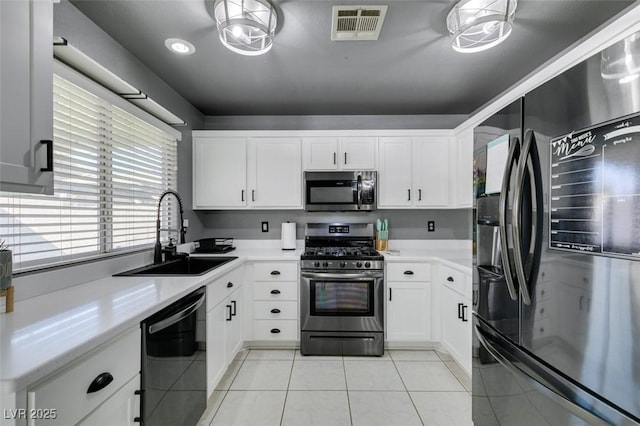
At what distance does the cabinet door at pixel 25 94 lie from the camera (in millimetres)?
907

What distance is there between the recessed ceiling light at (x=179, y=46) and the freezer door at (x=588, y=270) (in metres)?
2.08

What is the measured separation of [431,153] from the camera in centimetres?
305

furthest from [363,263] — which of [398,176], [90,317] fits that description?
[90,317]

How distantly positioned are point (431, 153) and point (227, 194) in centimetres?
230

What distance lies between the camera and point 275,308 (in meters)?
2.73

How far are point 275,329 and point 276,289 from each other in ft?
1.28

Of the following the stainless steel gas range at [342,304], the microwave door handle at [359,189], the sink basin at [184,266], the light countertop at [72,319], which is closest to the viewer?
the light countertop at [72,319]

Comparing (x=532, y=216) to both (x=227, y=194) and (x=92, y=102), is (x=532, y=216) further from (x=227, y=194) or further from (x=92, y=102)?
(x=227, y=194)

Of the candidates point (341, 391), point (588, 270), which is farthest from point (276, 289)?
point (588, 270)

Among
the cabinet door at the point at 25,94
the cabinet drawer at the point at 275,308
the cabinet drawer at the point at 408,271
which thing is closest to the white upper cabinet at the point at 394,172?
the cabinet drawer at the point at 408,271

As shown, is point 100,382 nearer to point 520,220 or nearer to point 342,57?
point 520,220

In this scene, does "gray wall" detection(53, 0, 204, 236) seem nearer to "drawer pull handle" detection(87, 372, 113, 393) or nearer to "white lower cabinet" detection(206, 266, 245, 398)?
"white lower cabinet" detection(206, 266, 245, 398)

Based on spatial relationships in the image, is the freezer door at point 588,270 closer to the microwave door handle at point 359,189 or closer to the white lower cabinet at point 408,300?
the white lower cabinet at point 408,300

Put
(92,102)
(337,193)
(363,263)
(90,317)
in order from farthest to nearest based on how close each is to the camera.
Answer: (337,193) → (363,263) → (92,102) → (90,317)
